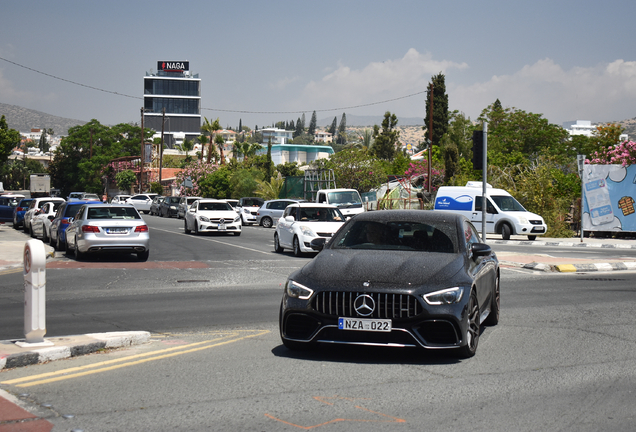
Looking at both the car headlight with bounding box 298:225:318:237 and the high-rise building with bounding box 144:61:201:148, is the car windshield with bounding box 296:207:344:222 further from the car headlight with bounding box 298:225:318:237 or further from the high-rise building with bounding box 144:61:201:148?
the high-rise building with bounding box 144:61:201:148

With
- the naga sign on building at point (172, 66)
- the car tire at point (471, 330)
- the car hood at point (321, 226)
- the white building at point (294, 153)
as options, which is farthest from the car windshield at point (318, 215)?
the naga sign on building at point (172, 66)

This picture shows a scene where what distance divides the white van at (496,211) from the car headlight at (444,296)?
23.2 meters

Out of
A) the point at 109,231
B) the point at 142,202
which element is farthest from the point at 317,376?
the point at 142,202

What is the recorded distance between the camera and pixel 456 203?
99.3ft

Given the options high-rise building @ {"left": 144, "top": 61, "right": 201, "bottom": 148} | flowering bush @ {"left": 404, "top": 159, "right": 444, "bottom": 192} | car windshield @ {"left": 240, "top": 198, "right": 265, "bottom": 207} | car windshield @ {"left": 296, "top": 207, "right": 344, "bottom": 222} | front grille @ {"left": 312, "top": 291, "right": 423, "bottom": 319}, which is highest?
high-rise building @ {"left": 144, "top": 61, "right": 201, "bottom": 148}

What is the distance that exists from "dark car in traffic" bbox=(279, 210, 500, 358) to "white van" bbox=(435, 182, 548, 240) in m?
22.4

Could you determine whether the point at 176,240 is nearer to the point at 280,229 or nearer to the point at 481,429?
the point at 280,229

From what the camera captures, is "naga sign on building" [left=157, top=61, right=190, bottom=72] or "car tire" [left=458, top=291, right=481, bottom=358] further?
"naga sign on building" [left=157, top=61, right=190, bottom=72]

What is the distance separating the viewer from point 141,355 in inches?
286

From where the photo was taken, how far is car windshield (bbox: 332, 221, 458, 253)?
25.2 ft

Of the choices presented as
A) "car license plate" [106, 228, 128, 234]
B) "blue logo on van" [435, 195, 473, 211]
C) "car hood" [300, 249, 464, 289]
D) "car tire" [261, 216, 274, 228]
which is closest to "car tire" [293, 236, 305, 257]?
"car license plate" [106, 228, 128, 234]

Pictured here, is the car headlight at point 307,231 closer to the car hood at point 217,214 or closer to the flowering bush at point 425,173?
the car hood at point 217,214

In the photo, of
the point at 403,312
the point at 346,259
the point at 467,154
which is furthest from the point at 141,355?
the point at 467,154

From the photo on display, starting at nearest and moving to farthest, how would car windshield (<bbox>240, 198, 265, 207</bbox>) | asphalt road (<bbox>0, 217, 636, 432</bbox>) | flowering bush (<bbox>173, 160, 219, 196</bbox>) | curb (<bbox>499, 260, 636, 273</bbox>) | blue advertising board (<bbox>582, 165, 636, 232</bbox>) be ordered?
asphalt road (<bbox>0, 217, 636, 432</bbox>) → curb (<bbox>499, 260, 636, 273</bbox>) → blue advertising board (<bbox>582, 165, 636, 232</bbox>) → car windshield (<bbox>240, 198, 265, 207</bbox>) → flowering bush (<bbox>173, 160, 219, 196</bbox>)
